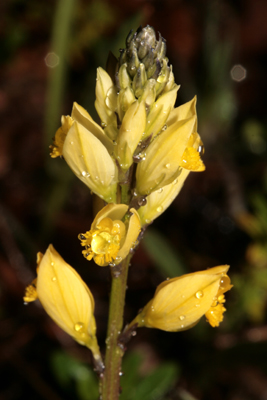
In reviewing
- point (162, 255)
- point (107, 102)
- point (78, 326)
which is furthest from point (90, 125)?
point (162, 255)

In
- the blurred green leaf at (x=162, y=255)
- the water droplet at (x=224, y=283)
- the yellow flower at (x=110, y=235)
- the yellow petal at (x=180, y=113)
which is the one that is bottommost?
the blurred green leaf at (x=162, y=255)

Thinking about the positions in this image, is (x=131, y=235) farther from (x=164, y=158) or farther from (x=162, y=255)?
(x=162, y=255)

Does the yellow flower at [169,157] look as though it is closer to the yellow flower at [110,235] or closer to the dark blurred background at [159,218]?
the yellow flower at [110,235]

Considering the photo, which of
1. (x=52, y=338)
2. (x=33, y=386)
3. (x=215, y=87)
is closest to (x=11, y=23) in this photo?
(x=215, y=87)

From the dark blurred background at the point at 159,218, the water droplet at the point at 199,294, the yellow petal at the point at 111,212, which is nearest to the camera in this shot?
the yellow petal at the point at 111,212

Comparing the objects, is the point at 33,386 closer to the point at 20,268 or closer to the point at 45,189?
the point at 20,268

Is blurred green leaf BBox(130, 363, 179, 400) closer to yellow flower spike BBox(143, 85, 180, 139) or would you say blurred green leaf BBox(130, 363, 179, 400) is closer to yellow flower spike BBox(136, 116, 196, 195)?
yellow flower spike BBox(136, 116, 196, 195)

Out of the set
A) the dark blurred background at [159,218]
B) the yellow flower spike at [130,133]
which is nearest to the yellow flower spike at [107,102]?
the yellow flower spike at [130,133]

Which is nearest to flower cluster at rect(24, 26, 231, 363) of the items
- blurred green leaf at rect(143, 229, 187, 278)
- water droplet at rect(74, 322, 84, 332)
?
water droplet at rect(74, 322, 84, 332)
